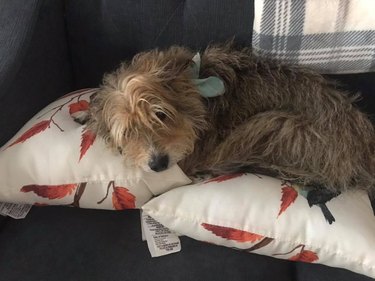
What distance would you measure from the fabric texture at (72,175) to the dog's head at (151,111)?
0.06 metres

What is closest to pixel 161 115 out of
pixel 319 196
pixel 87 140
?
pixel 87 140

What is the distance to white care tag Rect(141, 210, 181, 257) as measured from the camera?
1.62 meters

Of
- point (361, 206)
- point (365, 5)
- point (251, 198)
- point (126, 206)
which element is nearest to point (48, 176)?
point (126, 206)

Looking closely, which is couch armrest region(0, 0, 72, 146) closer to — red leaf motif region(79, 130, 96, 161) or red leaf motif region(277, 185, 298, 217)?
red leaf motif region(79, 130, 96, 161)

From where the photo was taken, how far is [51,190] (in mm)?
1664

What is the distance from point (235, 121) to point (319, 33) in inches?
16.2

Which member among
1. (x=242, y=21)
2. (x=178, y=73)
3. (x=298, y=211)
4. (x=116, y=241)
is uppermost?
(x=242, y=21)

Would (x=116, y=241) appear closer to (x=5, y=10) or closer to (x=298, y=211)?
(x=298, y=211)

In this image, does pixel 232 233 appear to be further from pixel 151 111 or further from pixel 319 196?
pixel 151 111

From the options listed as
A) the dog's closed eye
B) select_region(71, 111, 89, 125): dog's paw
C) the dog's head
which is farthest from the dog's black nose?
select_region(71, 111, 89, 125): dog's paw

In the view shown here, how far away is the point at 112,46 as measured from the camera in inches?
77.2

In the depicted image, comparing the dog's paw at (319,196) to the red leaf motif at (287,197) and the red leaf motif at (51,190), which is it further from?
the red leaf motif at (51,190)

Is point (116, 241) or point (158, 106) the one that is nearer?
point (158, 106)

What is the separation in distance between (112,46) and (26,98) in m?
0.39
